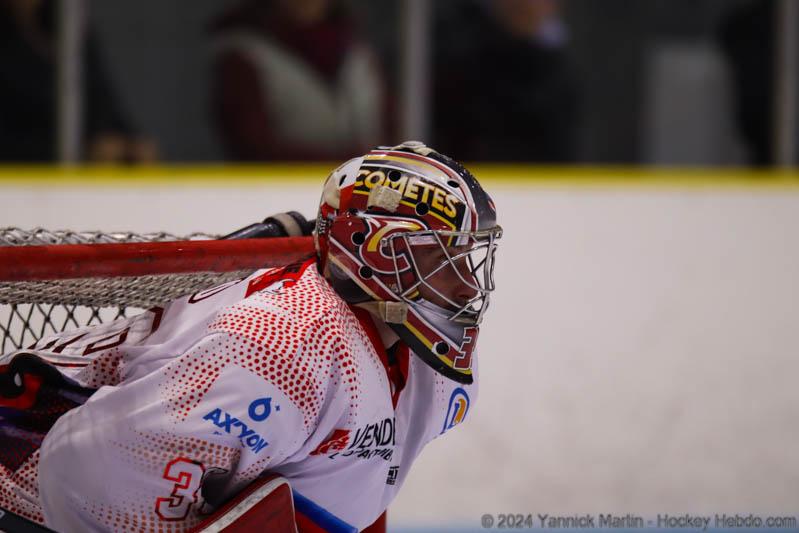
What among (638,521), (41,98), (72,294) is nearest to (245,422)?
(72,294)

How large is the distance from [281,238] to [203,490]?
606 millimetres

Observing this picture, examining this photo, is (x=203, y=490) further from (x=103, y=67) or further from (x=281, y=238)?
(x=103, y=67)

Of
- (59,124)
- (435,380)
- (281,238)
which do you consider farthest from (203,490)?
(59,124)

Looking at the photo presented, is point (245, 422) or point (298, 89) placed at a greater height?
point (245, 422)

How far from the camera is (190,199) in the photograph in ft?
12.6

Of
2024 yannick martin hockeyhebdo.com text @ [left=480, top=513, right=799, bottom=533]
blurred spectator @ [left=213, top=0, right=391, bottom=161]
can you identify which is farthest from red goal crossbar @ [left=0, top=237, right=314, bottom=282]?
blurred spectator @ [left=213, top=0, right=391, bottom=161]

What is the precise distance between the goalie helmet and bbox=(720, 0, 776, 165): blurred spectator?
3692mm

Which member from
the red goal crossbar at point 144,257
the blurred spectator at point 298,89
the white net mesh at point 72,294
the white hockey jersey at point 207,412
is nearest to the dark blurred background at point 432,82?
the blurred spectator at point 298,89

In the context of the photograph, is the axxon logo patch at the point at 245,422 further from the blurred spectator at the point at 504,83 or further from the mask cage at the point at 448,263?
the blurred spectator at the point at 504,83

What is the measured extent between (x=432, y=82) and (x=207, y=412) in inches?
146

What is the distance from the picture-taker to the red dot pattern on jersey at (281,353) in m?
1.47

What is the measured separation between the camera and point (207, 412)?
1.45m

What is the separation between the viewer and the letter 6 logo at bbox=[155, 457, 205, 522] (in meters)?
1.47

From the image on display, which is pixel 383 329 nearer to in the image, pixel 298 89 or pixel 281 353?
pixel 281 353
